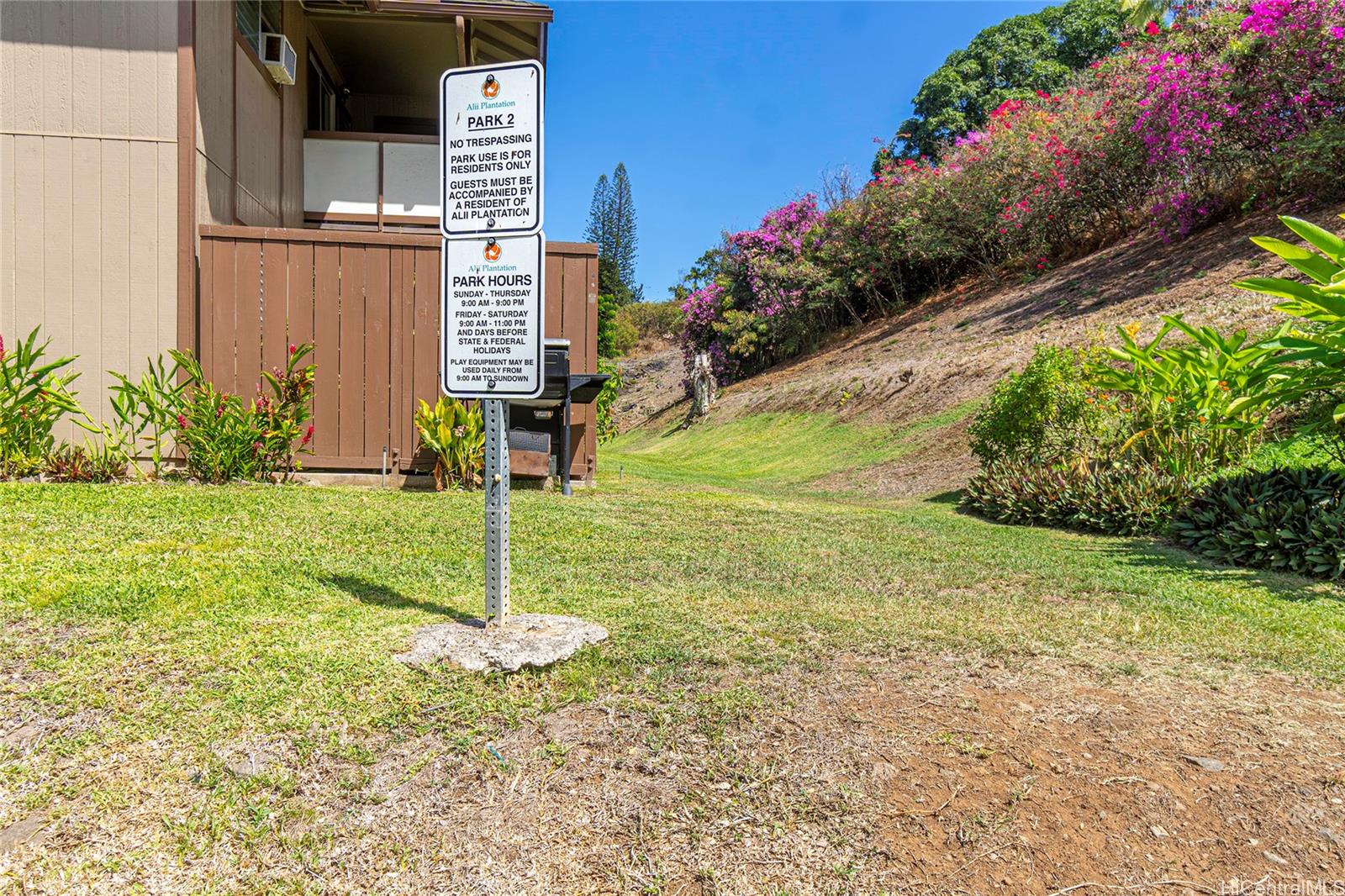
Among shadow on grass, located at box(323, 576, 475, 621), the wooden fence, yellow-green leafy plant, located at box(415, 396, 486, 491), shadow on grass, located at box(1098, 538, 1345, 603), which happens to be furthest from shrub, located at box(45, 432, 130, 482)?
shadow on grass, located at box(1098, 538, 1345, 603)

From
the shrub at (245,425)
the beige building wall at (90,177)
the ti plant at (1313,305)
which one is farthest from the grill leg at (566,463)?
the ti plant at (1313,305)

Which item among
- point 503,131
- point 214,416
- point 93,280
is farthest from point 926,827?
point 93,280

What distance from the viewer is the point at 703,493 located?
30.3 feet

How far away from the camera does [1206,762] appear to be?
280cm

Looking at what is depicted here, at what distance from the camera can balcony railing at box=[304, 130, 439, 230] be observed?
1075 centimetres

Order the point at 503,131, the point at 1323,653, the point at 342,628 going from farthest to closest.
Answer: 1. the point at 1323,653
2. the point at 342,628
3. the point at 503,131

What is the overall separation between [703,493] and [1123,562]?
14.0ft

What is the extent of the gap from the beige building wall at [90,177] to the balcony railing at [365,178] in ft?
10.9

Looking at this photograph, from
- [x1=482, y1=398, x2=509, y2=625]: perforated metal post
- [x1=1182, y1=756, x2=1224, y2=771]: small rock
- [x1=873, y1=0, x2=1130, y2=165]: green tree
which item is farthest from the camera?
[x1=873, y1=0, x2=1130, y2=165]: green tree

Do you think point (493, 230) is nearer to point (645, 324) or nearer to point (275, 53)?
point (275, 53)

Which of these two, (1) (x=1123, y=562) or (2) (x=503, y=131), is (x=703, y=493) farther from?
(2) (x=503, y=131)

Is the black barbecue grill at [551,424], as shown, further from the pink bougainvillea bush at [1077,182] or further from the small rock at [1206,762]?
the pink bougainvillea bush at [1077,182]

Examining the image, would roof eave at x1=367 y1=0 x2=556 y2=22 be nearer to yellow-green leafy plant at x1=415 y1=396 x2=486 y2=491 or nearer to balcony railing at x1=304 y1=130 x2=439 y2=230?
balcony railing at x1=304 y1=130 x2=439 y2=230

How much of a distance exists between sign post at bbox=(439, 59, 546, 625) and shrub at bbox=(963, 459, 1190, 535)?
18.7 ft
